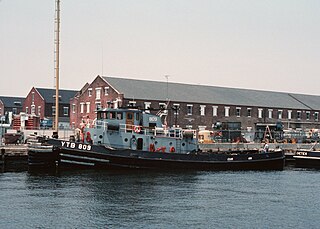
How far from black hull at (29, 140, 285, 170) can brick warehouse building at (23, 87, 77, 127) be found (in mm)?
49076

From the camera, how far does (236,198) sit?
30.7 metres

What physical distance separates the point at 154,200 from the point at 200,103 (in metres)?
49.7

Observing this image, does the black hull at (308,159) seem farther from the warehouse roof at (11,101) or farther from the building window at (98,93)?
the warehouse roof at (11,101)

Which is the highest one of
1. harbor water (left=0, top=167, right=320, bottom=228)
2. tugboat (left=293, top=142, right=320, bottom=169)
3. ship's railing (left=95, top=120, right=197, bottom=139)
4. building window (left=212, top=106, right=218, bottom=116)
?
building window (left=212, top=106, right=218, bottom=116)

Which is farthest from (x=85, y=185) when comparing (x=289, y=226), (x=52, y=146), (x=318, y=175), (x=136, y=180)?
(x=318, y=175)

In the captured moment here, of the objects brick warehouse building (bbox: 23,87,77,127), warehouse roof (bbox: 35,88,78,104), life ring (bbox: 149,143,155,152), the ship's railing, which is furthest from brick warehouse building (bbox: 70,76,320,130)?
life ring (bbox: 149,143,155,152)

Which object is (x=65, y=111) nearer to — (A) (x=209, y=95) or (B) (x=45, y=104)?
(B) (x=45, y=104)

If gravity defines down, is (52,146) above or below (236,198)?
above

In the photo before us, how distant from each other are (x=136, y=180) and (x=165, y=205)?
9747mm

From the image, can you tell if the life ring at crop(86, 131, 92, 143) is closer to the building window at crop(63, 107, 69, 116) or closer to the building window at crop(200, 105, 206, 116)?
the building window at crop(200, 105, 206, 116)

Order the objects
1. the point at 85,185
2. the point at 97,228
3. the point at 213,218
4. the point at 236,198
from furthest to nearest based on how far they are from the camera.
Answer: the point at 85,185 → the point at 236,198 → the point at 213,218 → the point at 97,228

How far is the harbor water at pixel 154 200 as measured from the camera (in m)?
24.0

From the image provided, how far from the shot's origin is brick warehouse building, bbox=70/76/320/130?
74188 mm

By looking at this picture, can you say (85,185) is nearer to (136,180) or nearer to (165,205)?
(136,180)
